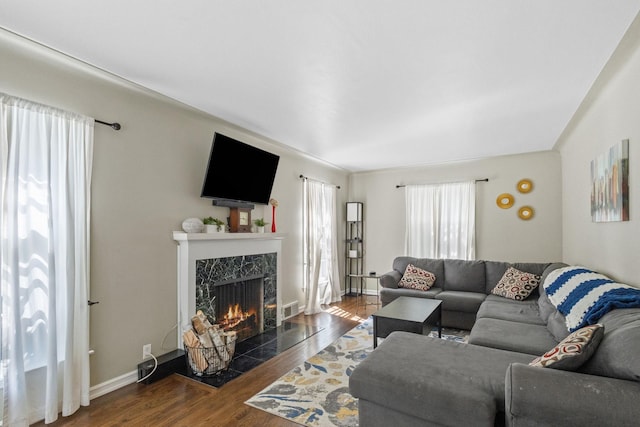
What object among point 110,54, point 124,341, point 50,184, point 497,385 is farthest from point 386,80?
point 124,341

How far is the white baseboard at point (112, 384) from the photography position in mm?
2439

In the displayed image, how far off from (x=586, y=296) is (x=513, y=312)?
117cm

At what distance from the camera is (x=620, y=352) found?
1391mm

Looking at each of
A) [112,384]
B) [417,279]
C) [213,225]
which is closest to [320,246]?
[417,279]

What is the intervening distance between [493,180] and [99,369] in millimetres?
5588

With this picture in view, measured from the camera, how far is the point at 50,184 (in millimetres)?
2199

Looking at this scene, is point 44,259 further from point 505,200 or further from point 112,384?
point 505,200

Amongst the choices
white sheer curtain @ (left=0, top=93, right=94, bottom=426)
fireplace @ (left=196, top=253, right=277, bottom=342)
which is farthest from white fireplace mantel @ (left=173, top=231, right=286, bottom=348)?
white sheer curtain @ (left=0, top=93, right=94, bottom=426)

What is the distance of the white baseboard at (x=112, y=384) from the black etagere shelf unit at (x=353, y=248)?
4187mm

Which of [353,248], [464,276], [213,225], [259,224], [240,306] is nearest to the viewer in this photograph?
[213,225]

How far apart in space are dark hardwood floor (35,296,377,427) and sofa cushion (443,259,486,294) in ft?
8.41

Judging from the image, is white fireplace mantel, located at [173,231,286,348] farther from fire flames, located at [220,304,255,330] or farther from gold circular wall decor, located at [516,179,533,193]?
gold circular wall decor, located at [516,179,533,193]

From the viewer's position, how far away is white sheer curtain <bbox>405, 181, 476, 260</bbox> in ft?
17.5

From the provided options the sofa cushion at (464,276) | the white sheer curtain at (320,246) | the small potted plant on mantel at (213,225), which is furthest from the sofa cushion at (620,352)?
the white sheer curtain at (320,246)
